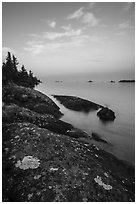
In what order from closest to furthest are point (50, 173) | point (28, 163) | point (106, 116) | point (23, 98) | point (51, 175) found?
1. point (51, 175)
2. point (50, 173)
3. point (28, 163)
4. point (23, 98)
5. point (106, 116)

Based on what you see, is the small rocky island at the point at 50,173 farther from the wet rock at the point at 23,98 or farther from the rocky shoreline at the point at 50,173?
the wet rock at the point at 23,98

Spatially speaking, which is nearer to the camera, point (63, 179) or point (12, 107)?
point (63, 179)

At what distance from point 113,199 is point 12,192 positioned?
6459mm

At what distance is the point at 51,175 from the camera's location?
10.4 m

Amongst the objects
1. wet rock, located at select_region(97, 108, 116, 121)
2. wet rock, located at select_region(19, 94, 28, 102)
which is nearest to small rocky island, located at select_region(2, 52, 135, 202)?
wet rock, located at select_region(19, 94, 28, 102)

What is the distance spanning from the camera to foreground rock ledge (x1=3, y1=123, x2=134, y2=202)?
9.16 m

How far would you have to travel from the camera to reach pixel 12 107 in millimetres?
22625

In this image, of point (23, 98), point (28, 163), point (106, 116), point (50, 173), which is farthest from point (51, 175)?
point (106, 116)

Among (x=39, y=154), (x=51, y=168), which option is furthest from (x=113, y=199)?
(x=39, y=154)

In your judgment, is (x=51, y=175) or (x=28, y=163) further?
(x=28, y=163)

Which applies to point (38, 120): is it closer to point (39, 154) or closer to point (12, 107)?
point (12, 107)

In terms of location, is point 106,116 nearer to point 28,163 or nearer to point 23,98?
point 23,98

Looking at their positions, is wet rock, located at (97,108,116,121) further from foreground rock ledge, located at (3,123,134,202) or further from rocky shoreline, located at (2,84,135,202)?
foreground rock ledge, located at (3,123,134,202)

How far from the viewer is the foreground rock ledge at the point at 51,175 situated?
361 inches
